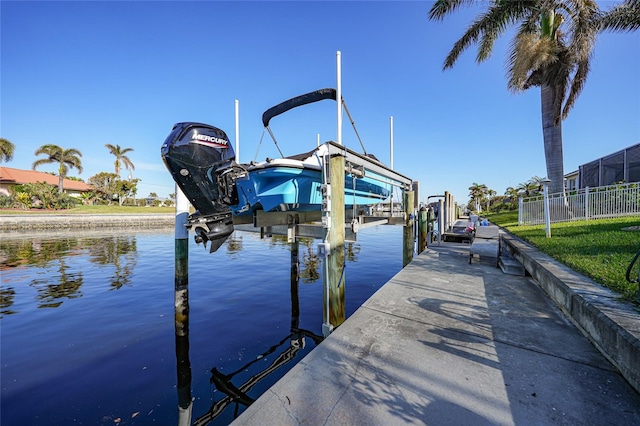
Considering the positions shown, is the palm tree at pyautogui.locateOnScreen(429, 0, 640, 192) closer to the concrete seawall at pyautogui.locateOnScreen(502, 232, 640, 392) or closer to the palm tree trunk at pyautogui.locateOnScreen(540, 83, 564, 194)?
the palm tree trunk at pyautogui.locateOnScreen(540, 83, 564, 194)

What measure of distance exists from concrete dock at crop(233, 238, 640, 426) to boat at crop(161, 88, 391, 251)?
206 cm

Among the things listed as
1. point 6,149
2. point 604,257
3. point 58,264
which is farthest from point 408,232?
point 6,149

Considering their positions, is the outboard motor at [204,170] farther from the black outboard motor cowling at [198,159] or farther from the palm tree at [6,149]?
the palm tree at [6,149]

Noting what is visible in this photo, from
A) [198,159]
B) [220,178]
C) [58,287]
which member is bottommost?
[58,287]

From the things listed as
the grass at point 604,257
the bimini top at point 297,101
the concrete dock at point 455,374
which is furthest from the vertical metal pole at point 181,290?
the grass at point 604,257

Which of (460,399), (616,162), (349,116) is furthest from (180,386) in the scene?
(616,162)

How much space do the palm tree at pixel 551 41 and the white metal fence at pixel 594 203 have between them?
0.77 meters

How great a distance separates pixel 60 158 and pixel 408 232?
52.5 meters

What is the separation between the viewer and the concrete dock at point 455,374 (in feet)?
5.87

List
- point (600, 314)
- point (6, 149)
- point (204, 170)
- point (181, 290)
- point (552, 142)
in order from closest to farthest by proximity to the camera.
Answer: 1. point (600, 314)
2. point (204, 170)
3. point (181, 290)
4. point (552, 142)
5. point (6, 149)

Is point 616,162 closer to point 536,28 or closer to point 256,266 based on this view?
point 536,28

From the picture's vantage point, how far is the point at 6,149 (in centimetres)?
3058

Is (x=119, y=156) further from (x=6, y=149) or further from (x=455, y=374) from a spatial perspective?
(x=455, y=374)

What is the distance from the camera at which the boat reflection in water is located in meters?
3.01
